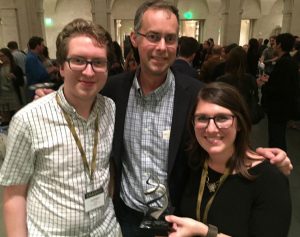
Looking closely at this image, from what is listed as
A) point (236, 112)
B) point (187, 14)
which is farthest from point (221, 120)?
point (187, 14)

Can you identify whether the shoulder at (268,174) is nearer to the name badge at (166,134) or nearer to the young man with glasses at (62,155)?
the name badge at (166,134)

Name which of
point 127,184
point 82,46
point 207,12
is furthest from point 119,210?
point 207,12

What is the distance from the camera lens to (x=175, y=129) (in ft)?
6.35

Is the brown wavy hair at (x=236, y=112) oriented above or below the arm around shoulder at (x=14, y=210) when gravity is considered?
above

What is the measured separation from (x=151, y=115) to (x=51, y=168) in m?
0.76

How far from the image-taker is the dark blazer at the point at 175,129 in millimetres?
1924

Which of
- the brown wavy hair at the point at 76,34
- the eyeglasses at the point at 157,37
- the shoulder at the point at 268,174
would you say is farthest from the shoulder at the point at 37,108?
the shoulder at the point at 268,174

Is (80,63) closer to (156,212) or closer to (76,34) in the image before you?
(76,34)

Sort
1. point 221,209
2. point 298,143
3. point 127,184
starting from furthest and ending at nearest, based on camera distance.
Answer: point 298,143 < point 127,184 < point 221,209

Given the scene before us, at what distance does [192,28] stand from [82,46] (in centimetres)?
2091

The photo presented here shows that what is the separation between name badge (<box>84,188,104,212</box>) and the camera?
1595 millimetres

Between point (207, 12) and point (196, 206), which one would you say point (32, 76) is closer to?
point (196, 206)

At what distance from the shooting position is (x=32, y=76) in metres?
6.82

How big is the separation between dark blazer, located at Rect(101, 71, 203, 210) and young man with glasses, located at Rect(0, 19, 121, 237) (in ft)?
1.23
